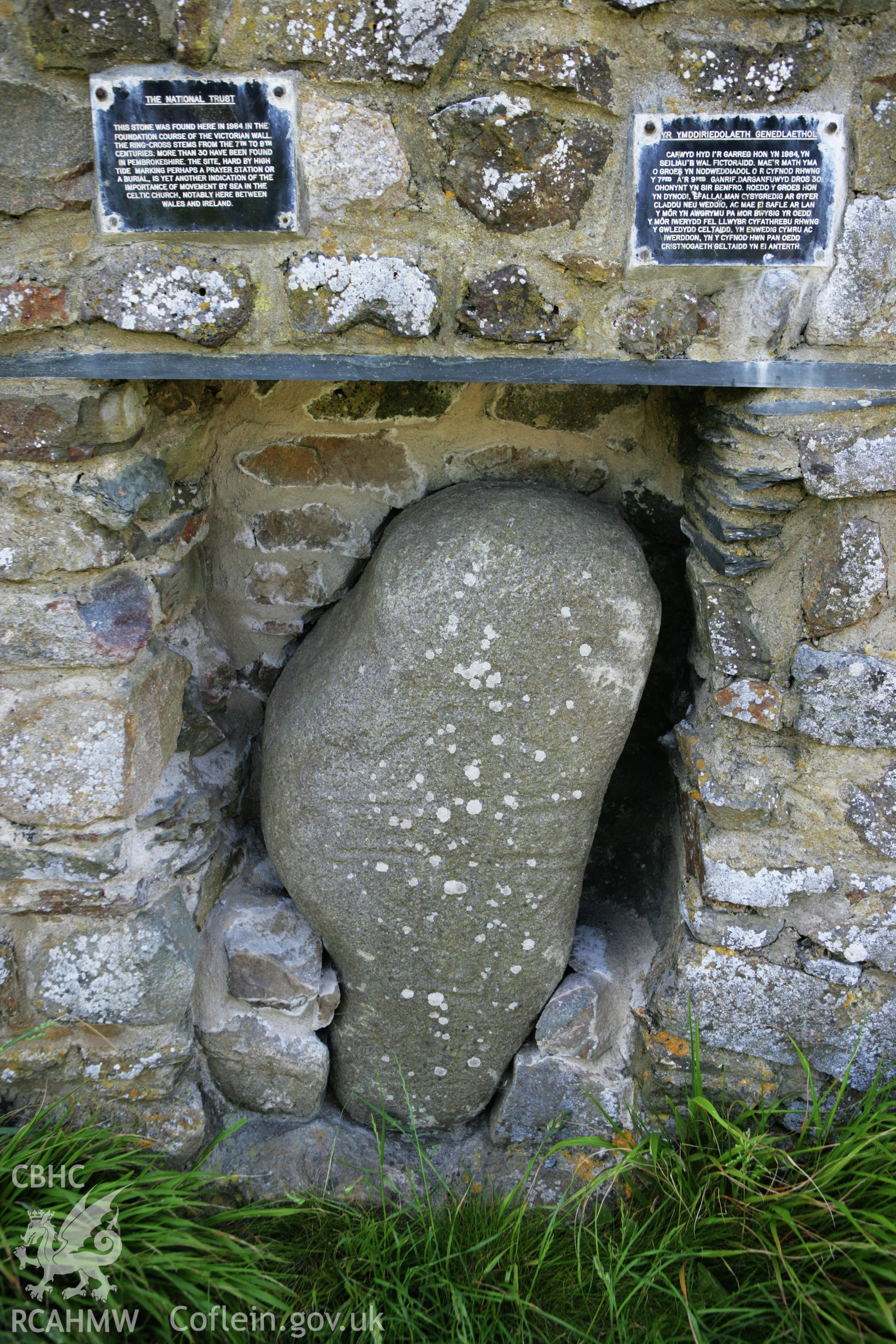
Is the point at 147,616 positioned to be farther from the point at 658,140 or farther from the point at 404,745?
the point at 658,140

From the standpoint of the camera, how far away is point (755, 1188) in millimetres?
1691

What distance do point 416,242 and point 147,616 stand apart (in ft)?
2.61

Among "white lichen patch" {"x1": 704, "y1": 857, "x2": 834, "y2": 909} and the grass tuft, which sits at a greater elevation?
"white lichen patch" {"x1": 704, "y1": 857, "x2": 834, "y2": 909}

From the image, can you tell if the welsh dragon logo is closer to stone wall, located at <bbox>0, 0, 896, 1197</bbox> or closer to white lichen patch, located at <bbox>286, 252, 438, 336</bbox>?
stone wall, located at <bbox>0, 0, 896, 1197</bbox>

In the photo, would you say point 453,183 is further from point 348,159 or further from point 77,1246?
point 77,1246

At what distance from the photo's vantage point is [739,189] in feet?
4.82

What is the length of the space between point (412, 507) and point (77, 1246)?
142 centimetres

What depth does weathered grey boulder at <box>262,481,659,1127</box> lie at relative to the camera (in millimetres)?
1676

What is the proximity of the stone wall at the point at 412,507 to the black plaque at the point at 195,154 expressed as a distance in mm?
35

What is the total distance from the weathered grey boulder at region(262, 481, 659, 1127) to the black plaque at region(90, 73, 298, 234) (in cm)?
61

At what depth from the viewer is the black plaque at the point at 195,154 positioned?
141cm

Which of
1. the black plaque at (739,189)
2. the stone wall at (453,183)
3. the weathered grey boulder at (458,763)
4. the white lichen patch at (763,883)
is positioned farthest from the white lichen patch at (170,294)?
the white lichen patch at (763,883)

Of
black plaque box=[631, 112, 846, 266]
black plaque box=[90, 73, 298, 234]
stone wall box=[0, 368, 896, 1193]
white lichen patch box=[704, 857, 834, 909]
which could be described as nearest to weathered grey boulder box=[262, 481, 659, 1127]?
stone wall box=[0, 368, 896, 1193]

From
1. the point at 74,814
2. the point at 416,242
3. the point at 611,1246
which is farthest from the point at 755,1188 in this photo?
the point at 416,242
